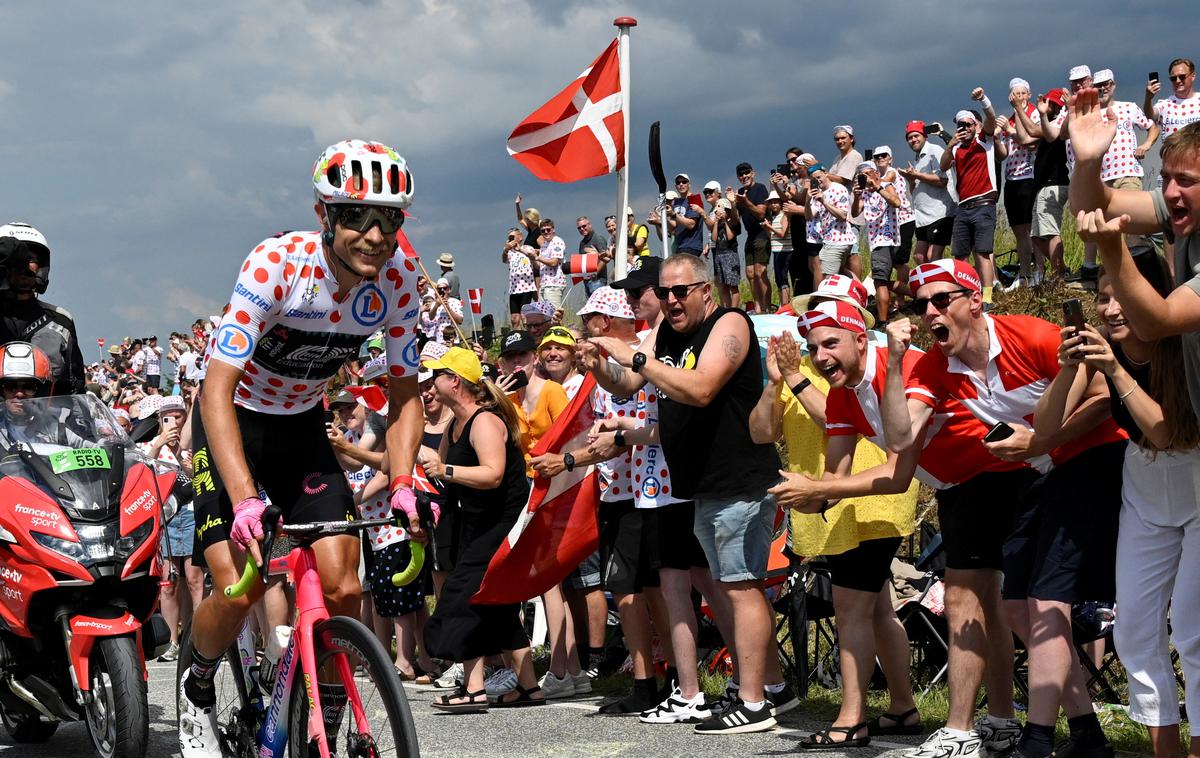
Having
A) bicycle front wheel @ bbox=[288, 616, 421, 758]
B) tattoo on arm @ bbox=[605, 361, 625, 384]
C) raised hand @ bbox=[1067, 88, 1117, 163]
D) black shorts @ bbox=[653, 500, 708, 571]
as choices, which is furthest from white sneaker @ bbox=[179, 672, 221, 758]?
raised hand @ bbox=[1067, 88, 1117, 163]

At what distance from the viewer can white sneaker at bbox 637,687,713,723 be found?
7.85m

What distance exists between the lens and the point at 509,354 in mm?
10805

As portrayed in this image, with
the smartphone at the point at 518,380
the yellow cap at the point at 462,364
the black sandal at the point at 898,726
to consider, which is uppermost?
the yellow cap at the point at 462,364

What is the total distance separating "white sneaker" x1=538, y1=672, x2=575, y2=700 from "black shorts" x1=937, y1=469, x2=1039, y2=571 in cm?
358

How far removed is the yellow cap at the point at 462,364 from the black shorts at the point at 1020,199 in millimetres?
7960

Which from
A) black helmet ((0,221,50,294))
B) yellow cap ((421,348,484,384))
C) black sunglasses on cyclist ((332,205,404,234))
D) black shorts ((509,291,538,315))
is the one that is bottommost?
yellow cap ((421,348,484,384))

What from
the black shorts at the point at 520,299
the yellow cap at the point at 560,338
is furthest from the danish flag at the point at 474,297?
the yellow cap at the point at 560,338

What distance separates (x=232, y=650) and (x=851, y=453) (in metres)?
3.11

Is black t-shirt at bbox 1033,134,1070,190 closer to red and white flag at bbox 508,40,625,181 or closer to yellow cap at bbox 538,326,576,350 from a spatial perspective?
red and white flag at bbox 508,40,625,181

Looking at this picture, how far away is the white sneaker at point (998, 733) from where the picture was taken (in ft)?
20.5

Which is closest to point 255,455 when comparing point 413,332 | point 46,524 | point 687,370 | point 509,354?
point 413,332

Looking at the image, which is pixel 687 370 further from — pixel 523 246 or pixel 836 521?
pixel 523 246

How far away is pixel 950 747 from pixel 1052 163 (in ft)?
32.6

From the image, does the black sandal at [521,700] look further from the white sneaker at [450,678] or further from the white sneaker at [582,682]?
the white sneaker at [450,678]
